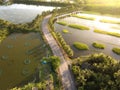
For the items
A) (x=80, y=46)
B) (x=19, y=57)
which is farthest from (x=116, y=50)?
(x=19, y=57)

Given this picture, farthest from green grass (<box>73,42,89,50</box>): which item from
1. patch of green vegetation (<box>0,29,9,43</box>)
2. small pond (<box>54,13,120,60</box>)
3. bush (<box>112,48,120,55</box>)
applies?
patch of green vegetation (<box>0,29,9,43</box>)

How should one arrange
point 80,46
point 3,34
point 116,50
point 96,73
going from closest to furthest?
point 96,73 < point 116,50 < point 80,46 < point 3,34

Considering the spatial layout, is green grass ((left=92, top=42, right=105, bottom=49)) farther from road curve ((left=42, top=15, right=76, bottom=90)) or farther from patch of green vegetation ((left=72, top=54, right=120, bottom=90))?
patch of green vegetation ((left=72, top=54, right=120, bottom=90))

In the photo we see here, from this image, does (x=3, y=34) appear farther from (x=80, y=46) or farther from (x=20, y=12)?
(x=20, y=12)

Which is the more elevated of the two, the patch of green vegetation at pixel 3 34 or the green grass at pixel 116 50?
the patch of green vegetation at pixel 3 34

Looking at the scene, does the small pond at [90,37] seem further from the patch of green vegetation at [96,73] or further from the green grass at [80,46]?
the patch of green vegetation at [96,73]

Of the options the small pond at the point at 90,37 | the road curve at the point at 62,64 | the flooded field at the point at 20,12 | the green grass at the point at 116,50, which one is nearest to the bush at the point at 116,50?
the green grass at the point at 116,50

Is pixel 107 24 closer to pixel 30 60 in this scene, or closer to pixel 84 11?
pixel 84 11
